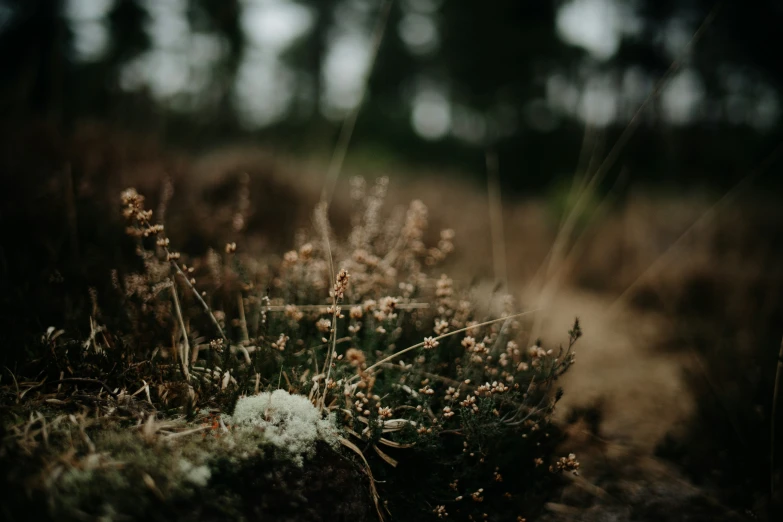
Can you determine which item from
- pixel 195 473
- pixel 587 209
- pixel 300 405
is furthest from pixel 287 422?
pixel 587 209

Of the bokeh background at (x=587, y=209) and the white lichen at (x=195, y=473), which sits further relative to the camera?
the bokeh background at (x=587, y=209)

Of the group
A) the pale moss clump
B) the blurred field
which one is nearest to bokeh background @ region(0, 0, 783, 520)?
the blurred field

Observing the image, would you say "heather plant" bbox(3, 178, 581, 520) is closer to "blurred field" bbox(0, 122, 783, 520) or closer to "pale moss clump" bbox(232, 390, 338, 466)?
"pale moss clump" bbox(232, 390, 338, 466)

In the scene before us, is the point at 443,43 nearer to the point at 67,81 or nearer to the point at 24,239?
the point at 67,81

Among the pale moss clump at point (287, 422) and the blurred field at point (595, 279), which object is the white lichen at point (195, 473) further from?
the blurred field at point (595, 279)

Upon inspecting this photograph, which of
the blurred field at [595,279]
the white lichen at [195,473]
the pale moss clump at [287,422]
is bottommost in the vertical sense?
the white lichen at [195,473]

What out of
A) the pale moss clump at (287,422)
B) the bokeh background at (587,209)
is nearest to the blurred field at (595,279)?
the bokeh background at (587,209)
